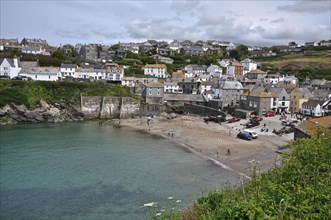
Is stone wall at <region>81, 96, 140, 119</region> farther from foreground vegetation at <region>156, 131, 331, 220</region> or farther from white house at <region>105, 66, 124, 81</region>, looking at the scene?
foreground vegetation at <region>156, 131, 331, 220</region>

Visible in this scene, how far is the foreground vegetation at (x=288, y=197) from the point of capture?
17.6 feet

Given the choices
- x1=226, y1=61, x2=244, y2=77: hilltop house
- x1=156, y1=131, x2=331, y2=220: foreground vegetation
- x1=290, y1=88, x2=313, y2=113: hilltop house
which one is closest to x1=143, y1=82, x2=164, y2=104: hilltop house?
x1=290, y1=88, x2=313, y2=113: hilltop house

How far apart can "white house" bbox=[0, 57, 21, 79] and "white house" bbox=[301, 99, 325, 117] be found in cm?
5223

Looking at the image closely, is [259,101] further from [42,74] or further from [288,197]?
[288,197]

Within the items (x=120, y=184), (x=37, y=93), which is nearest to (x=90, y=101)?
(x=37, y=93)

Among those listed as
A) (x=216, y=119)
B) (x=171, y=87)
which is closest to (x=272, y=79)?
(x=171, y=87)

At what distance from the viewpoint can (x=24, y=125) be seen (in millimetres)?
42125

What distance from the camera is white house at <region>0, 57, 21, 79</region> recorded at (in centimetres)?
5592

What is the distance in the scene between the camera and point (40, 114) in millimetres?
45688

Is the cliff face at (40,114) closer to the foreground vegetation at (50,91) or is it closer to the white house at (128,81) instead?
the foreground vegetation at (50,91)

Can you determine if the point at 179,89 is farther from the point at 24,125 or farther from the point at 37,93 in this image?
the point at 24,125

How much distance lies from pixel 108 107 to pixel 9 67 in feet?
72.5

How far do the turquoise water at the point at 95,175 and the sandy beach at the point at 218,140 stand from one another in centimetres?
181

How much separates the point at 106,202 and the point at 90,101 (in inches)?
1387
